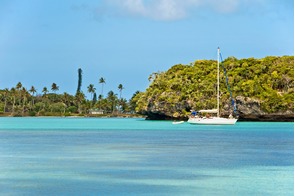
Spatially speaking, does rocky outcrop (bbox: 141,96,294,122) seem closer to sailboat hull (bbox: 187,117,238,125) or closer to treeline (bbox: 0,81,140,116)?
sailboat hull (bbox: 187,117,238,125)

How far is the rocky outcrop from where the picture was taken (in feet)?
353

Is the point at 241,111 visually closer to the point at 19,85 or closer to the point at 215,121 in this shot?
the point at 215,121

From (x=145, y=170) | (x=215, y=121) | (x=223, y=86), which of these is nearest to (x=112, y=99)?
(x=223, y=86)

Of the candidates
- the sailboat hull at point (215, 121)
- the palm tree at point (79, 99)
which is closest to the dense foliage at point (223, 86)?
the sailboat hull at point (215, 121)

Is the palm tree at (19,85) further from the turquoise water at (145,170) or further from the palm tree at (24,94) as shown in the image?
the turquoise water at (145,170)

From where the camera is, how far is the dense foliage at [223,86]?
108m

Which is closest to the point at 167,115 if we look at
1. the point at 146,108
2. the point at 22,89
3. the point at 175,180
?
the point at 146,108

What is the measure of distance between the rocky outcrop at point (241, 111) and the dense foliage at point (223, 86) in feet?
0.58

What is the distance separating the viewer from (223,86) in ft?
374

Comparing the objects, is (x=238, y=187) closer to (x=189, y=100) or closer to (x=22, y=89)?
(x=189, y=100)

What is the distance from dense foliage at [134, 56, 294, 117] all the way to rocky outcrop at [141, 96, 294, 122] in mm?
176

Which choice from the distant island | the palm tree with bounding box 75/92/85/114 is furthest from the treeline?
the distant island

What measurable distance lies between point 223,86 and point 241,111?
23.2ft

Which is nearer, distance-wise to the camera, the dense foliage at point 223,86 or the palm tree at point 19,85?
the dense foliage at point 223,86
